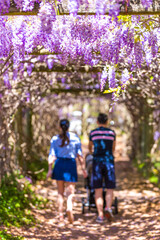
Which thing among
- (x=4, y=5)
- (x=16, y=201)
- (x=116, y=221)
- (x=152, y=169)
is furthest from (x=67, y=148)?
(x=152, y=169)

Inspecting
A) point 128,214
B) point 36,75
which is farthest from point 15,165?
point 128,214

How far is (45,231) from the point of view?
5.34 meters

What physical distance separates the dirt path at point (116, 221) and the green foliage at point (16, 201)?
18 cm

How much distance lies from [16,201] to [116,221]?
4.95ft

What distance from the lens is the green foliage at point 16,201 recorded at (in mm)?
5314

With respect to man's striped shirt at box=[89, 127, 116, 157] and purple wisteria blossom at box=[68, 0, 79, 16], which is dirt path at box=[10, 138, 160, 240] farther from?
purple wisteria blossom at box=[68, 0, 79, 16]

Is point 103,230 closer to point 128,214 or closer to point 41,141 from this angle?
point 128,214

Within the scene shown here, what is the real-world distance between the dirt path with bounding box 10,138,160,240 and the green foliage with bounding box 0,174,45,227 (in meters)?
0.18

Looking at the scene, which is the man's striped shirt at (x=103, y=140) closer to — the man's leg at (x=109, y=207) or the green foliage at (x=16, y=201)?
the man's leg at (x=109, y=207)

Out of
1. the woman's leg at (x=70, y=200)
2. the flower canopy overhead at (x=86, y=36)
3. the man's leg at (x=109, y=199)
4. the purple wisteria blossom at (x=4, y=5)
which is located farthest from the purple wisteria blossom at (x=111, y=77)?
the man's leg at (x=109, y=199)

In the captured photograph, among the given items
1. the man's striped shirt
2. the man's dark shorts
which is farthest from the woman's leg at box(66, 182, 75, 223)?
the man's striped shirt

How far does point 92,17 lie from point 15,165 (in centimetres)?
439

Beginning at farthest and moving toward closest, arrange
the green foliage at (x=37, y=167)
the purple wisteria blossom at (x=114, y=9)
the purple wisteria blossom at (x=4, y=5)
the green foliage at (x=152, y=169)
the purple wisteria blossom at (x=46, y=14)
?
the green foliage at (x=37, y=167) → the green foliage at (x=152, y=169) → the purple wisteria blossom at (x=46, y=14) → the purple wisteria blossom at (x=4, y=5) → the purple wisteria blossom at (x=114, y=9)

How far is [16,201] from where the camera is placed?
602 cm
